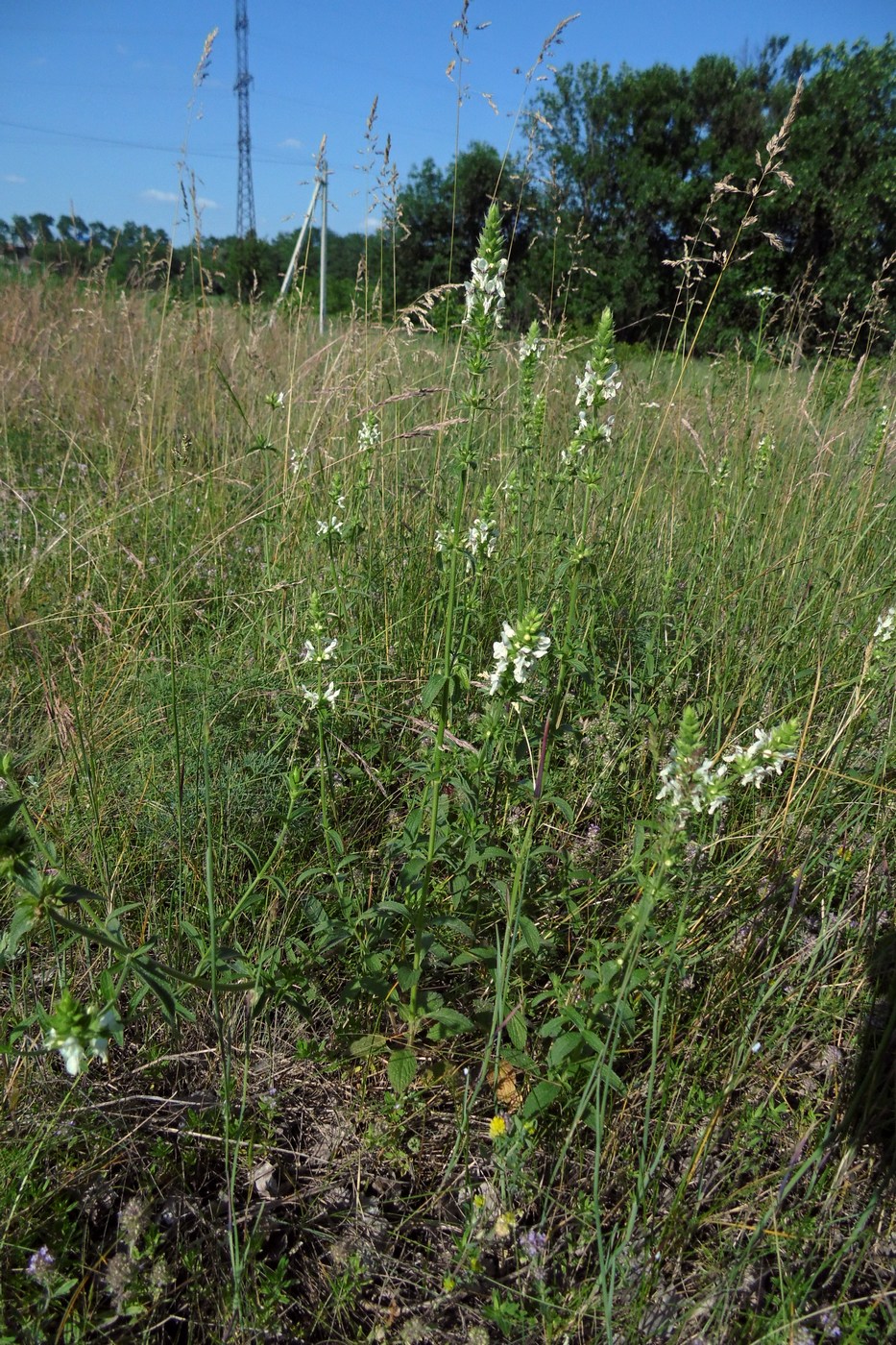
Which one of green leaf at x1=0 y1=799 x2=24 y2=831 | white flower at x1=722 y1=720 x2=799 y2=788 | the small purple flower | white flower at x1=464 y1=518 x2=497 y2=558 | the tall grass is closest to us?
green leaf at x1=0 y1=799 x2=24 y2=831

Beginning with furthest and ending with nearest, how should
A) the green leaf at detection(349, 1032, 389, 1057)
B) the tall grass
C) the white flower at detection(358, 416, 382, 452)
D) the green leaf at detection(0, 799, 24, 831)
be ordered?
the white flower at detection(358, 416, 382, 452) → the green leaf at detection(349, 1032, 389, 1057) → the tall grass → the green leaf at detection(0, 799, 24, 831)

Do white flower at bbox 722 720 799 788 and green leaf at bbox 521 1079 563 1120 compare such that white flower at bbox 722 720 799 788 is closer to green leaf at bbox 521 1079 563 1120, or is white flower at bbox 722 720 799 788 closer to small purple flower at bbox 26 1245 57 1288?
green leaf at bbox 521 1079 563 1120

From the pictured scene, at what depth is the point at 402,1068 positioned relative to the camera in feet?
4.91

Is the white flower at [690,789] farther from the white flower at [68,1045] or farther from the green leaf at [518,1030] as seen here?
the white flower at [68,1045]

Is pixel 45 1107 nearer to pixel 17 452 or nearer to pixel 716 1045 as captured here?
pixel 716 1045

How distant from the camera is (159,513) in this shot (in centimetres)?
353

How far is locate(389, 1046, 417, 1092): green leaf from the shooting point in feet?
4.82

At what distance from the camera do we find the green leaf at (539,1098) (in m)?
1.36

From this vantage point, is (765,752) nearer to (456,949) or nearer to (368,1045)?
(456,949)

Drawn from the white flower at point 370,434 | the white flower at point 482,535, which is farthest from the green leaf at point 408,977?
the white flower at point 370,434

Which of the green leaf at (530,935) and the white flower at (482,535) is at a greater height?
the white flower at (482,535)

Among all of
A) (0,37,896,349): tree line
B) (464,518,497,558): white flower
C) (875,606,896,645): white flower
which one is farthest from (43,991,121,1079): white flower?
(0,37,896,349): tree line

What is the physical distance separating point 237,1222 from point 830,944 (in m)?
1.33

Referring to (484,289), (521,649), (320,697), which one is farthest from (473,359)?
(320,697)
